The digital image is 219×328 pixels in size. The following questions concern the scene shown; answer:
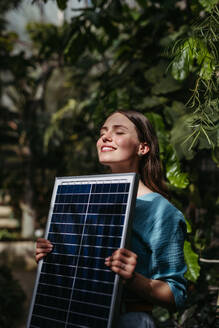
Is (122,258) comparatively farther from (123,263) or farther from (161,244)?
(161,244)

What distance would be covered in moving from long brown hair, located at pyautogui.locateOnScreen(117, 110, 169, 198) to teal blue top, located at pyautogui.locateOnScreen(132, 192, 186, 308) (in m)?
0.20

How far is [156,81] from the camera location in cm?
263

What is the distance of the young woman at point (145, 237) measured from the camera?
1.19 meters

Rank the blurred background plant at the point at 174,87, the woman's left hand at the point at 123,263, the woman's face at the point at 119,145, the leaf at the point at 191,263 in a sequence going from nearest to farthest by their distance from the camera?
the woman's left hand at the point at 123,263 → the woman's face at the point at 119,145 → the blurred background plant at the point at 174,87 → the leaf at the point at 191,263

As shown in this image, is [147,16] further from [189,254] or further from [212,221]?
[189,254]

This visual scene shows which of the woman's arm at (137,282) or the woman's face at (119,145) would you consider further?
the woman's face at (119,145)

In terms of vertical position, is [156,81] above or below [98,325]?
above

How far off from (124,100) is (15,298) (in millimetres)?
3344

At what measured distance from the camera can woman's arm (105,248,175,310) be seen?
3.60 ft

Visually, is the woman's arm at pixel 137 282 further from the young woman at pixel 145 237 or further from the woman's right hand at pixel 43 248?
the woman's right hand at pixel 43 248

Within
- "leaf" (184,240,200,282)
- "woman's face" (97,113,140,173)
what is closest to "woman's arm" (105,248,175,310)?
"woman's face" (97,113,140,173)

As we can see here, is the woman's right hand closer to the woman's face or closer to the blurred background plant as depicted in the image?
the woman's face

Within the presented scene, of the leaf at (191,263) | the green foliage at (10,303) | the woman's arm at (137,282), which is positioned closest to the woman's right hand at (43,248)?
the woman's arm at (137,282)

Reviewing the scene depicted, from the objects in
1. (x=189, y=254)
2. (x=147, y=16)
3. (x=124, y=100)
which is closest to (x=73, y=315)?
(x=189, y=254)
